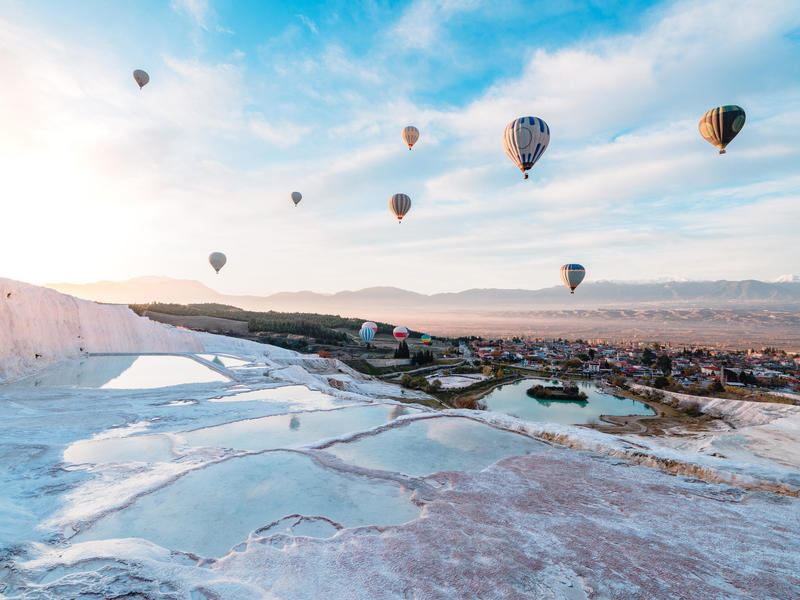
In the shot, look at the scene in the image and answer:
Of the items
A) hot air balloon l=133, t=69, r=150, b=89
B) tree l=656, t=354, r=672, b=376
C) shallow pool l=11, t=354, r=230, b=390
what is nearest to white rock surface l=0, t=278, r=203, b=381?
shallow pool l=11, t=354, r=230, b=390

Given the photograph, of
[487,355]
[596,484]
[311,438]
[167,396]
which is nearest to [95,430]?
[167,396]

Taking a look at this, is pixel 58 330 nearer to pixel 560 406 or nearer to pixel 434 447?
pixel 434 447

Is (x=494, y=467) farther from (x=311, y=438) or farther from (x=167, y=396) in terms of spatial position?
(x=167, y=396)

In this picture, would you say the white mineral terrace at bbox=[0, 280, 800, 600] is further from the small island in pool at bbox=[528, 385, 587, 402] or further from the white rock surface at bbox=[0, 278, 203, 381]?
the small island in pool at bbox=[528, 385, 587, 402]

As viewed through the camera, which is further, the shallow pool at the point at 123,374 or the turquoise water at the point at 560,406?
the turquoise water at the point at 560,406

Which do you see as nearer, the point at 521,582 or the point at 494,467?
the point at 521,582

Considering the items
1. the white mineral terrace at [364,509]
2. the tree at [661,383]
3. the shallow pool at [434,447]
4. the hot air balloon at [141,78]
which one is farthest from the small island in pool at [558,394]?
the hot air balloon at [141,78]

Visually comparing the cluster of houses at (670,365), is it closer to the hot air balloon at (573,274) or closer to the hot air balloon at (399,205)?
the hot air balloon at (573,274)
